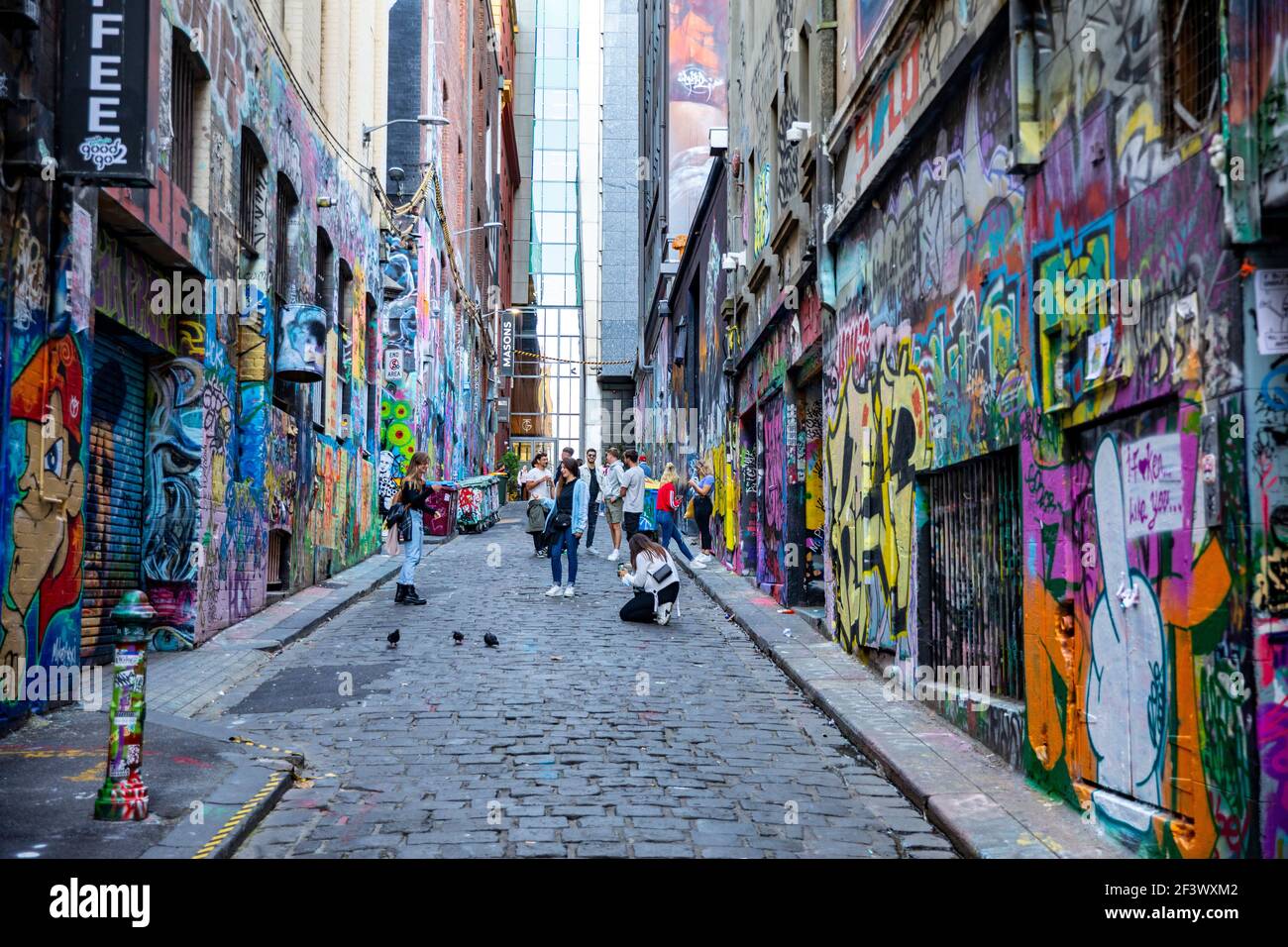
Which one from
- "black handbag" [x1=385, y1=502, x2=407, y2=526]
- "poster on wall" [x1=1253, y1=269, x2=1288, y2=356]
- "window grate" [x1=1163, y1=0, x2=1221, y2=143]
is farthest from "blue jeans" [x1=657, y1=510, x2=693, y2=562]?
"poster on wall" [x1=1253, y1=269, x2=1288, y2=356]

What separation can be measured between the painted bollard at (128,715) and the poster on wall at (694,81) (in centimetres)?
3289

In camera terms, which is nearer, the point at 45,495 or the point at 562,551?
the point at 45,495

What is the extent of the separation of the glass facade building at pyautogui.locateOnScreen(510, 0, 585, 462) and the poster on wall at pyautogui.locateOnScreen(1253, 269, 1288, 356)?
74703 mm

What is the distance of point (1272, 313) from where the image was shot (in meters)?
4.13

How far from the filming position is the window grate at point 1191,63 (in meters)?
4.48

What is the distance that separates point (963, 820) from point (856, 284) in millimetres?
6261

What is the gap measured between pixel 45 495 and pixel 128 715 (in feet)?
9.51

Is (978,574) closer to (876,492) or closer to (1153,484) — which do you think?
(876,492)

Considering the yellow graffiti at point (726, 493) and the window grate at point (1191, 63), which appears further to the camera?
the yellow graffiti at point (726, 493)

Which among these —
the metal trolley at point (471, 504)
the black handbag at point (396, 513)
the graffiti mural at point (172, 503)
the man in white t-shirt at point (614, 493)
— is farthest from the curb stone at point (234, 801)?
the metal trolley at point (471, 504)

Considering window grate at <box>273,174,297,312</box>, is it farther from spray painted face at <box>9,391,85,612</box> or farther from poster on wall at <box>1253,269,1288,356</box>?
poster on wall at <box>1253,269,1288,356</box>

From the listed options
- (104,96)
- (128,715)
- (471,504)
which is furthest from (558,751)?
(471,504)

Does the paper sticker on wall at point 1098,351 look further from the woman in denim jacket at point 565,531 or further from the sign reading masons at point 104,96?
the woman in denim jacket at point 565,531

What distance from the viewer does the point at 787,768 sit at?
6.89m
